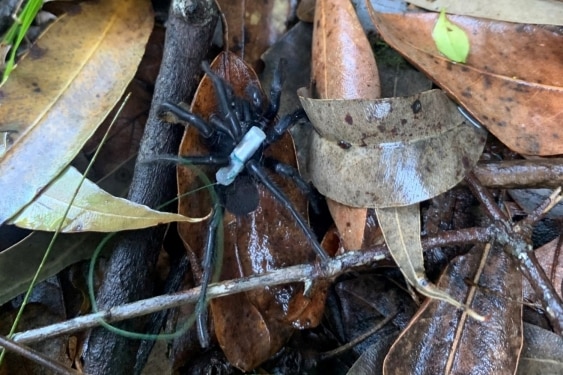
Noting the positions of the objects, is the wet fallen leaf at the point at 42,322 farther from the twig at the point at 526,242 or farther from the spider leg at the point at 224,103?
the twig at the point at 526,242

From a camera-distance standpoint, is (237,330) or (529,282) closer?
(529,282)

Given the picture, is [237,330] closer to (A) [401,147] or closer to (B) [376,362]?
(B) [376,362]

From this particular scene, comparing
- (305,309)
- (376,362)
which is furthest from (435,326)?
(305,309)

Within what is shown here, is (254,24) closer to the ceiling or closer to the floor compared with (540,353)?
closer to the ceiling

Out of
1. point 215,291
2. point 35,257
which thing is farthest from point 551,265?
point 35,257

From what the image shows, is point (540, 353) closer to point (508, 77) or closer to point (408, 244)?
point (408, 244)

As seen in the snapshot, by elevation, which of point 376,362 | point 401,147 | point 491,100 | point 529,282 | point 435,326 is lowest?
point 376,362
